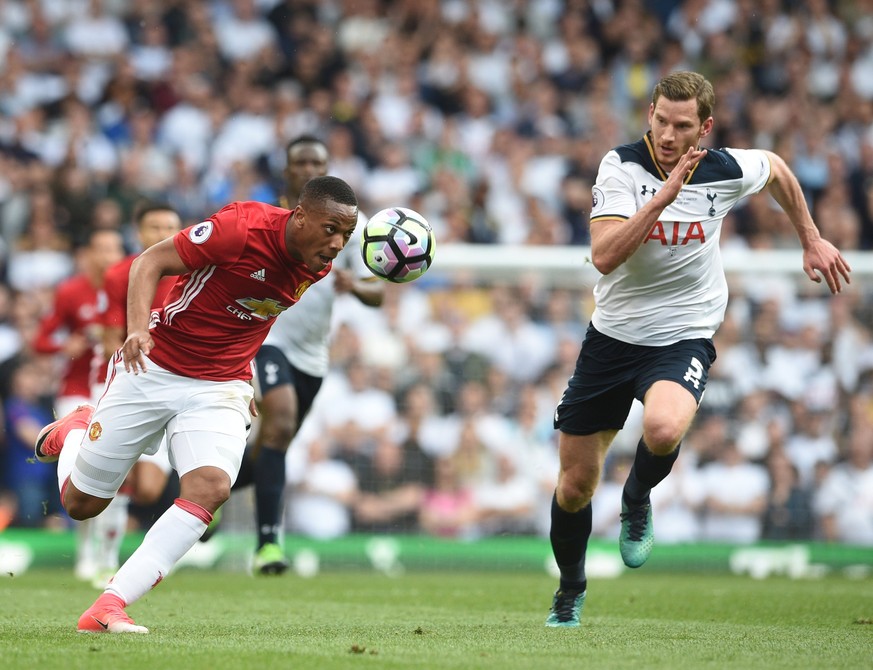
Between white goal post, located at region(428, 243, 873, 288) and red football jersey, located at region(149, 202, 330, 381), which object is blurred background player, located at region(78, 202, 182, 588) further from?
white goal post, located at region(428, 243, 873, 288)

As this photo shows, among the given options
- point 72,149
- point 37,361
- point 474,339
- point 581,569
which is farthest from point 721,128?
point 581,569

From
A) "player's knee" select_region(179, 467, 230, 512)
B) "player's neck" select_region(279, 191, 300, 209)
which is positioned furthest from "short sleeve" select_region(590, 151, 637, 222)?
"player's neck" select_region(279, 191, 300, 209)

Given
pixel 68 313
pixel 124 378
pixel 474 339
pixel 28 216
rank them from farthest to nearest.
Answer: pixel 28 216, pixel 474 339, pixel 68 313, pixel 124 378

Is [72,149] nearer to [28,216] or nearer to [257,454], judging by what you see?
[28,216]

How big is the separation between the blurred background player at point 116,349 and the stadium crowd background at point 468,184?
108 inches

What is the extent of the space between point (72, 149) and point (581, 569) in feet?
33.6

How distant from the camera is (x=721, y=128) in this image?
63.0ft

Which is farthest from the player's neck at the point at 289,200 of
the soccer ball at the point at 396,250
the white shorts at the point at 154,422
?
the white shorts at the point at 154,422

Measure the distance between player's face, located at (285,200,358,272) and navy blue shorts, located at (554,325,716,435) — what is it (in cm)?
164

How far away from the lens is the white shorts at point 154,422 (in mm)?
6566

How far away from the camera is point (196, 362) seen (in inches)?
264

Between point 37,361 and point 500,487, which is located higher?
point 37,361

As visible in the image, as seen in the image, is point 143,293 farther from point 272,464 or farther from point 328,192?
point 272,464

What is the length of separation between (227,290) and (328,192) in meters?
0.72
